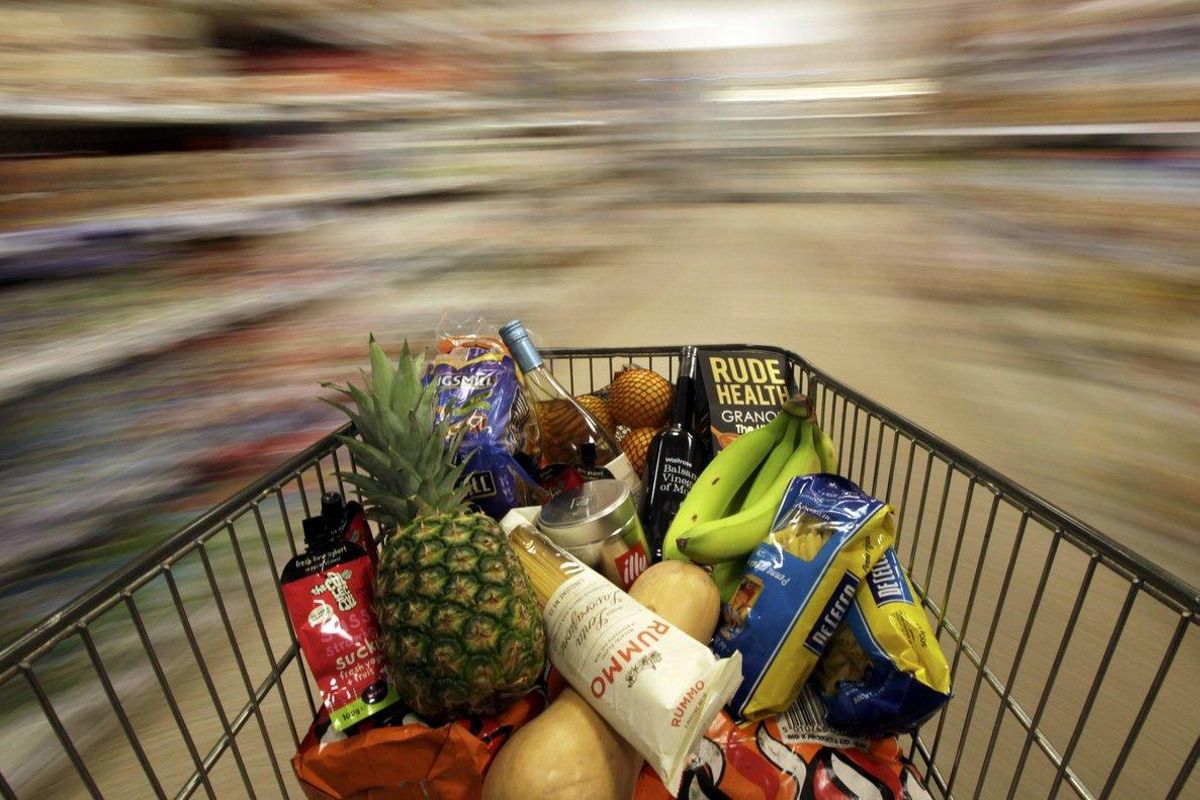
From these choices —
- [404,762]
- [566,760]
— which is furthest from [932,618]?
[404,762]

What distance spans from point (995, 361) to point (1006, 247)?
0.83 feet

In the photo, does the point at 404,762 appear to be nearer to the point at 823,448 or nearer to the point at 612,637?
the point at 612,637

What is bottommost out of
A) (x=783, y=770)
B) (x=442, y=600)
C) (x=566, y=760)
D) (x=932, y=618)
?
(x=932, y=618)

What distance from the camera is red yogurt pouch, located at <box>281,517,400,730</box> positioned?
603mm

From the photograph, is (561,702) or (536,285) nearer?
(561,702)

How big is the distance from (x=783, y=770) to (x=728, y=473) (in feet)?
1.34

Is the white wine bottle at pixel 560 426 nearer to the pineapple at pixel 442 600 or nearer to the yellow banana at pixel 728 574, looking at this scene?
the yellow banana at pixel 728 574

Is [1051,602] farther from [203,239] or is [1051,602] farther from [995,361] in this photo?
[203,239]

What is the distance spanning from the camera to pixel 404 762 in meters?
0.57

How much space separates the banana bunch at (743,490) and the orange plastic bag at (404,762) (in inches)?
13.5

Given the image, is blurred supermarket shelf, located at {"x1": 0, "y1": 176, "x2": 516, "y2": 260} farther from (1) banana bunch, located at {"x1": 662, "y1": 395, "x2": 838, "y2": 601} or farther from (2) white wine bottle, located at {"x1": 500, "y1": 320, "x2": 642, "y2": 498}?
(1) banana bunch, located at {"x1": 662, "y1": 395, "x2": 838, "y2": 601}

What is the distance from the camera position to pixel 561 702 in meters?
0.58

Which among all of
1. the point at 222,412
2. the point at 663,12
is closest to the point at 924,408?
the point at 663,12

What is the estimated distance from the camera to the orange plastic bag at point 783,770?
597 millimetres
